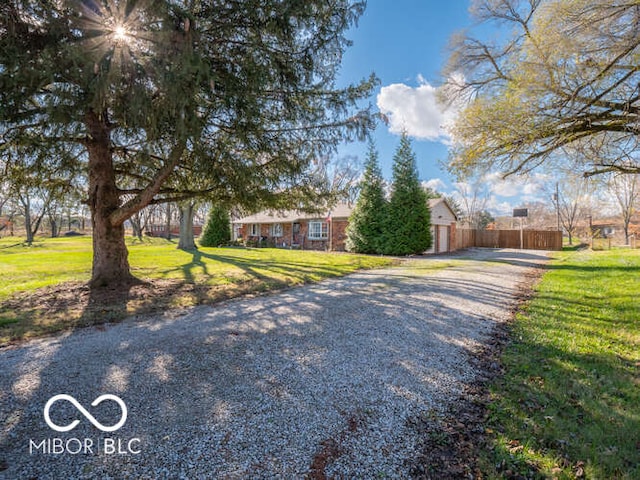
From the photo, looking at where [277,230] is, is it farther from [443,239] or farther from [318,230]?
[443,239]

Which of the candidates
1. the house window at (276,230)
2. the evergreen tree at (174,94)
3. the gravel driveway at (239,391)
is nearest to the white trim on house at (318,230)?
the house window at (276,230)

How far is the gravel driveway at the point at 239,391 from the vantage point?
2.00m

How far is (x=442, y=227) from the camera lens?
21.1 metres

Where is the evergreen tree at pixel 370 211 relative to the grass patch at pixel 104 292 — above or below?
above

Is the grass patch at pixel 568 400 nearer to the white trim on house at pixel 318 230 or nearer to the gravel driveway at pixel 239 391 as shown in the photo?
the gravel driveway at pixel 239 391

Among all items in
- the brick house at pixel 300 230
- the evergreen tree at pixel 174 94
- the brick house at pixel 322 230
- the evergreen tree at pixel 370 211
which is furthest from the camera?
the brick house at pixel 300 230

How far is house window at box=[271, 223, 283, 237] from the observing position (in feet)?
82.9

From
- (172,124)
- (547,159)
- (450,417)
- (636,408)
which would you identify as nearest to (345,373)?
(450,417)

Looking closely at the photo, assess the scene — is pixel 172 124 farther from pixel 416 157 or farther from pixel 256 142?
pixel 416 157

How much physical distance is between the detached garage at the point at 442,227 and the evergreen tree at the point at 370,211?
360 centimetres

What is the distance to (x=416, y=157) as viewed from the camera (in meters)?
17.7

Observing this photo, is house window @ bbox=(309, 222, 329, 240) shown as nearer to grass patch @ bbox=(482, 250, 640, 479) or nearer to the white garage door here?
the white garage door

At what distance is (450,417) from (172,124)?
5.60 meters

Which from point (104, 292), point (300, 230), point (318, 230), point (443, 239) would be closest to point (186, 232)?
point (300, 230)
